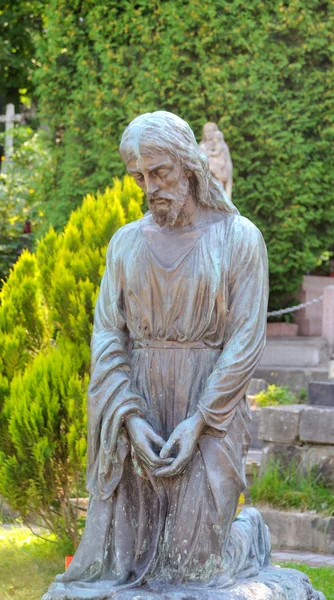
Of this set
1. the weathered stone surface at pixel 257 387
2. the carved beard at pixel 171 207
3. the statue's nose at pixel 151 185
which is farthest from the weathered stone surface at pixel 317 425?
the statue's nose at pixel 151 185

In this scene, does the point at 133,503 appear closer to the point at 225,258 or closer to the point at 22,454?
the point at 225,258

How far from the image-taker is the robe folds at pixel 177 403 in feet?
14.9

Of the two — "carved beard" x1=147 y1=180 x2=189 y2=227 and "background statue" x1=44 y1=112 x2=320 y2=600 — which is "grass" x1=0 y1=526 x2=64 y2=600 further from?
"carved beard" x1=147 y1=180 x2=189 y2=227

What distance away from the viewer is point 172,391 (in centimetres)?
469

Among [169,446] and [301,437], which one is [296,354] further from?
[169,446]

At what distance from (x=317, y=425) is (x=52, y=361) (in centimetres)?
256

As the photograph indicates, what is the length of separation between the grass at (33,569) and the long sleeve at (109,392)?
249 cm

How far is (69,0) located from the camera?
1591 centimetres

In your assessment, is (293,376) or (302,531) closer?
(302,531)

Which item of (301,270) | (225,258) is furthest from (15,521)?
(301,270)

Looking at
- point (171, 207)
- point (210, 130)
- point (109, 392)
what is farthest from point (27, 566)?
point (210, 130)

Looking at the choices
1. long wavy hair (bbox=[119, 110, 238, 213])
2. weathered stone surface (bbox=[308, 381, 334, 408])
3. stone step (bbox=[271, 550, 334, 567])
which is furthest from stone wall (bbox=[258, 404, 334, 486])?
long wavy hair (bbox=[119, 110, 238, 213])

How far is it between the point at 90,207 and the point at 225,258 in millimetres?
3504

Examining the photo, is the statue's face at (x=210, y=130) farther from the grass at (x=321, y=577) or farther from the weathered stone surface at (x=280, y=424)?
the grass at (x=321, y=577)
